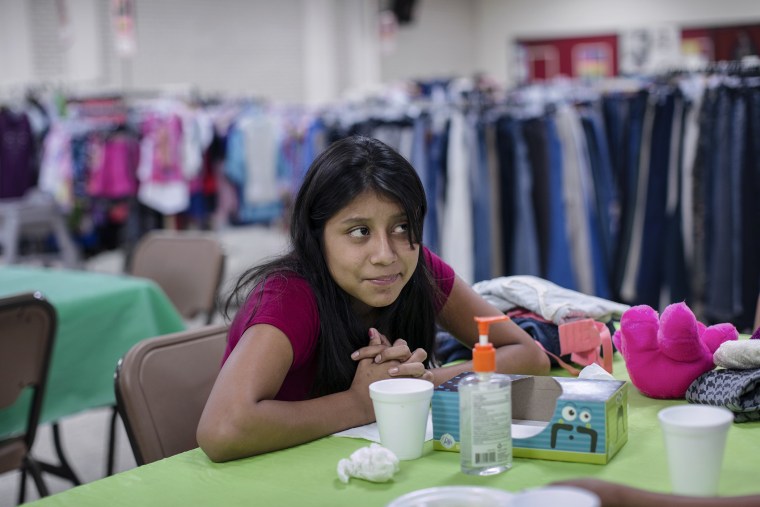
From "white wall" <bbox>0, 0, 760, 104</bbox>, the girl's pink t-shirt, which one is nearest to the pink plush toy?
the girl's pink t-shirt

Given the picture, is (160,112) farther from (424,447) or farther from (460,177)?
(424,447)

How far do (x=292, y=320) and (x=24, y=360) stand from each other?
4.17ft

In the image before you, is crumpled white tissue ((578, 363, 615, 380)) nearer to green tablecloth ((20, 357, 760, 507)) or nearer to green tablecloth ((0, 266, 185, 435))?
green tablecloth ((20, 357, 760, 507))

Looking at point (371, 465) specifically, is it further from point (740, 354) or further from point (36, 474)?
point (36, 474)

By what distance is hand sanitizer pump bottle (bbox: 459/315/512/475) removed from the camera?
116 cm

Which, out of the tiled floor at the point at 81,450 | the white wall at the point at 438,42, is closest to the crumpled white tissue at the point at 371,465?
the tiled floor at the point at 81,450

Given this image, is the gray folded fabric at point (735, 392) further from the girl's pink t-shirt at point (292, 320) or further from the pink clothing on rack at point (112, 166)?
the pink clothing on rack at point (112, 166)

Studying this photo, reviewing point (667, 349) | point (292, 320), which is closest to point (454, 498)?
point (292, 320)

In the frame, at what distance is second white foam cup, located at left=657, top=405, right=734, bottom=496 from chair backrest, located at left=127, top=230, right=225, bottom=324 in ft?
9.25

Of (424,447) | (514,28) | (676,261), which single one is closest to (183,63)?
(514,28)

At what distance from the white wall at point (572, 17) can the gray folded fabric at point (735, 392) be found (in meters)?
10.8

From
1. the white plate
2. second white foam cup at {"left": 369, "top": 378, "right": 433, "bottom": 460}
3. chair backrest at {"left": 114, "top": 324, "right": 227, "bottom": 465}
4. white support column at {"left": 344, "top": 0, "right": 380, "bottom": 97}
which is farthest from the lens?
white support column at {"left": 344, "top": 0, "right": 380, "bottom": 97}

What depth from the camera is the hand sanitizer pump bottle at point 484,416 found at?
1155 millimetres

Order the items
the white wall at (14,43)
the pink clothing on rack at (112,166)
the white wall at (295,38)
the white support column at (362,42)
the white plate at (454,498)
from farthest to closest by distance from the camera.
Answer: the white support column at (362,42)
the white wall at (295,38)
the white wall at (14,43)
the pink clothing on rack at (112,166)
the white plate at (454,498)
